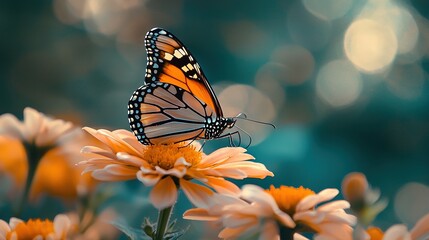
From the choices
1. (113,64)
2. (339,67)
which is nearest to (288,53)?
(339,67)

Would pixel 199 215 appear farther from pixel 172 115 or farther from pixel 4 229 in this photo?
pixel 172 115

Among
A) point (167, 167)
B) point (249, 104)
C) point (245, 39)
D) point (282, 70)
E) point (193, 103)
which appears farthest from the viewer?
point (282, 70)

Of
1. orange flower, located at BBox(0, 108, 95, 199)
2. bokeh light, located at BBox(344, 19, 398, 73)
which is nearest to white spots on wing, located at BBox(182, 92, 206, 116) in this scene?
orange flower, located at BBox(0, 108, 95, 199)

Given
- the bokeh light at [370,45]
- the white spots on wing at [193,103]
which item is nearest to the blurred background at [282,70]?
the bokeh light at [370,45]

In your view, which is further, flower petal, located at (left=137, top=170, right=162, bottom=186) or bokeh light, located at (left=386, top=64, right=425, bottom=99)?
bokeh light, located at (left=386, top=64, right=425, bottom=99)

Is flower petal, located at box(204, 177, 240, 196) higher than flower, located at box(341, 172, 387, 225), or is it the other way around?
flower petal, located at box(204, 177, 240, 196)

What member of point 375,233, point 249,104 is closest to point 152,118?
point 375,233

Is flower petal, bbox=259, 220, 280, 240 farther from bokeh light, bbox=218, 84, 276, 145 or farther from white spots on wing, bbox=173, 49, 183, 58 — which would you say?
bokeh light, bbox=218, 84, 276, 145
